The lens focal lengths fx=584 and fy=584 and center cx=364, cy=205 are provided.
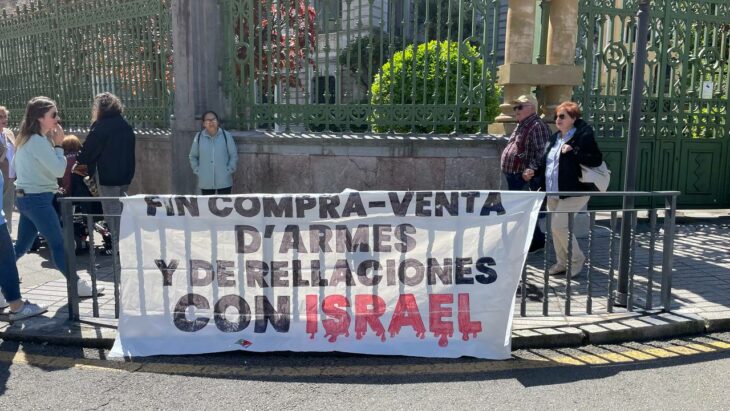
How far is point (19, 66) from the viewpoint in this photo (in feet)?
39.5

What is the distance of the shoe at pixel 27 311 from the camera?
495 centimetres

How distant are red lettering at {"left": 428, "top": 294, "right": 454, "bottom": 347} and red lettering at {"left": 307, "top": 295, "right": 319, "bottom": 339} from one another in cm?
84

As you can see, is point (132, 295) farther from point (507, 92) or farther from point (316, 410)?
point (507, 92)

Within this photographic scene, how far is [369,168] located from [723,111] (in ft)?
19.6

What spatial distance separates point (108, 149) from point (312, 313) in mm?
3631

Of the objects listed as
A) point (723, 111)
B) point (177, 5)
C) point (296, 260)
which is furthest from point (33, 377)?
point (723, 111)

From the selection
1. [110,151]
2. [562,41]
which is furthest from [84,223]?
[562,41]

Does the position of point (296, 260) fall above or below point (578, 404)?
above

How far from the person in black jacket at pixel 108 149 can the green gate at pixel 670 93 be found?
6.15 m

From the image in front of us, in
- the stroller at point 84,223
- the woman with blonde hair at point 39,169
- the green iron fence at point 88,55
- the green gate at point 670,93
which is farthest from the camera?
the green iron fence at point 88,55

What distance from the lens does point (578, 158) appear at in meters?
5.83

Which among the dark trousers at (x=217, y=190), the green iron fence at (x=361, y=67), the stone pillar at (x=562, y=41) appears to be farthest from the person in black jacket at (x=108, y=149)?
the stone pillar at (x=562, y=41)

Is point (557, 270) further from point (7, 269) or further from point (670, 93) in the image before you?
point (7, 269)

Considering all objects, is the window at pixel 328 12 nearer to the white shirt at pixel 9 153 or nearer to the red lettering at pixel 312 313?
the white shirt at pixel 9 153
